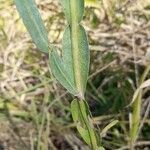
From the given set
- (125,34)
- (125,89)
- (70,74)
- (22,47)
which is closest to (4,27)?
(22,47)

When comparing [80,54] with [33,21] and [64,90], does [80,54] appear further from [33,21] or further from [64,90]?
[64,90]

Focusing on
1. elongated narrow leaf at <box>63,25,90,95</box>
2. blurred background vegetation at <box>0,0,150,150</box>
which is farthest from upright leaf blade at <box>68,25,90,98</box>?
blurred background vegetation at <box>0,0,150,150</box>

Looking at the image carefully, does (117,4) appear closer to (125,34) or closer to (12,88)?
(125,34)

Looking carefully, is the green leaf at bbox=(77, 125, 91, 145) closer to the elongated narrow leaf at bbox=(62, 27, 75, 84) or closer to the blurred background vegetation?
the elongated narrow leaf at bbox=(62, 27, 75, 84)

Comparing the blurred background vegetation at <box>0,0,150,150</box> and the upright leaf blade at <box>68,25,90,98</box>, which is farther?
the blurred background vegetation at <box>0,0,150,150</box>

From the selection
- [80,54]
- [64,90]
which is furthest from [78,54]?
[64,90]
